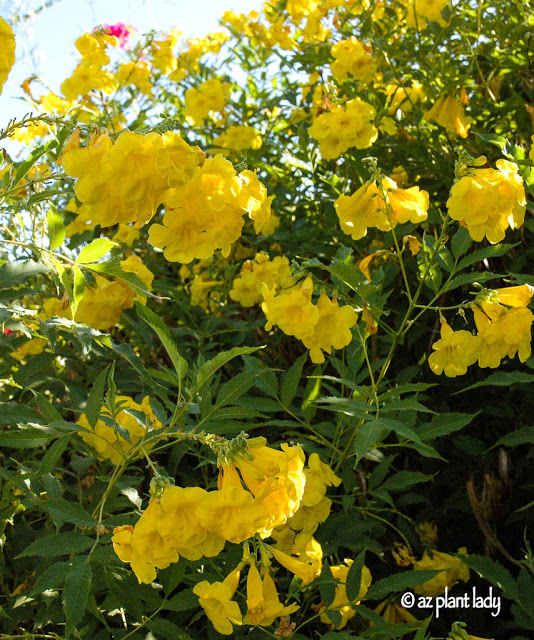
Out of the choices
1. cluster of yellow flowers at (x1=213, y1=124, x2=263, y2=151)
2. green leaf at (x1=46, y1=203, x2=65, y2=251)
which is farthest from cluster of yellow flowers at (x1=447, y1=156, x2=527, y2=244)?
cluster of yellow flowers at (x1=213, y1=124, x2=263, y2=151)

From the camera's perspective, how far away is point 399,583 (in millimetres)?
1338

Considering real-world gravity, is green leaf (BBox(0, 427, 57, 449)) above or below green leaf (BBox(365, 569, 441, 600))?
above

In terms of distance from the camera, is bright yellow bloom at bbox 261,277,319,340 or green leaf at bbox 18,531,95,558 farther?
bright yellow bloom at bbox 261,277,319,340

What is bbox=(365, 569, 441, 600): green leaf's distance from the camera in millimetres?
1327

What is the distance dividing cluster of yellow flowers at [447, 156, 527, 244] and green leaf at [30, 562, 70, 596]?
966 mm

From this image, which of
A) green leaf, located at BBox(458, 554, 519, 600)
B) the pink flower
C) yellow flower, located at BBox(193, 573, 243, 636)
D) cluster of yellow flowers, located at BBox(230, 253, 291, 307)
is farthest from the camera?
the pink flower

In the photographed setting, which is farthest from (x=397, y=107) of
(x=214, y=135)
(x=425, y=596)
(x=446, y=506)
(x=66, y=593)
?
(x=66, y=593)

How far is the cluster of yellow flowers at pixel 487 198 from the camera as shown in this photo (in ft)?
4.41

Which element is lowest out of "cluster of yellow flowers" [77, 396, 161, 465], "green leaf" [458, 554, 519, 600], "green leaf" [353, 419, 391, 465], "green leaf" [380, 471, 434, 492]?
"green leaf" [458, 554, 519, 600]

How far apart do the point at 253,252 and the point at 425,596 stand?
149 cm

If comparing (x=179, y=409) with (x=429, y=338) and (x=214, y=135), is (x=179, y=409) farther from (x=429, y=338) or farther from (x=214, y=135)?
(x=214, y=135)

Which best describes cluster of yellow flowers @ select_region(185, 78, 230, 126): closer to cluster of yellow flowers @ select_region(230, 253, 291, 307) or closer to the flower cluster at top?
cluster of yellow flowers @ select_region(230, 253, 291, 307)

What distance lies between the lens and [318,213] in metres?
2.49

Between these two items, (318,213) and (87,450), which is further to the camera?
(318,213)
